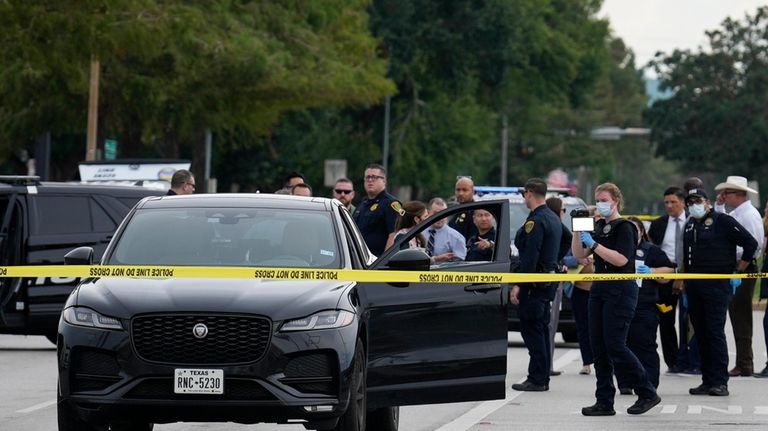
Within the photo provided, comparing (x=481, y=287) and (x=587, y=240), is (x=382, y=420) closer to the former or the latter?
(x=481, y=287)

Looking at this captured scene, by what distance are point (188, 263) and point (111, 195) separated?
8926 mm

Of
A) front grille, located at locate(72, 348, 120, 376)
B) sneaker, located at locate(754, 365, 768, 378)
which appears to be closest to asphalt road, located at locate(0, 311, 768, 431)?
sneaker, located at locate(754, 365, 768, 378)

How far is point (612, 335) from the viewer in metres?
13.4

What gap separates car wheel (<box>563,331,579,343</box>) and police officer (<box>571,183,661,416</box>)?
318 inches

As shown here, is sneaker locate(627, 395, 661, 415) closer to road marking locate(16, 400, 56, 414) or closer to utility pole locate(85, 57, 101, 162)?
road marking locate(16, 400, 56, 414)

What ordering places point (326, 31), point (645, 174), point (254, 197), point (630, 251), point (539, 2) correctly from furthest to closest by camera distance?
point (645, 174), point (539, 2), point (326, 31), point (630, 251), point (254, 197)

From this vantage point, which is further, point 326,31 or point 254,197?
point 326,31

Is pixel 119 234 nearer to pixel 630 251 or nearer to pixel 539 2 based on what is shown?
pixel 630 251

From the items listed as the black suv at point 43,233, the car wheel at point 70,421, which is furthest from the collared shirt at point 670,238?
the car wheel at point 70,421

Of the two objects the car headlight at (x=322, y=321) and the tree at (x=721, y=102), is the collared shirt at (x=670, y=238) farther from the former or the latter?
the tree at (x=721, y=102)

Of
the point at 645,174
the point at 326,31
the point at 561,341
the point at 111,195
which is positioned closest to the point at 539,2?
the point at 326,31

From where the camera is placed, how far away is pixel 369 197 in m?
16.5

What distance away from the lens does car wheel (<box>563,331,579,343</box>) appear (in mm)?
21906

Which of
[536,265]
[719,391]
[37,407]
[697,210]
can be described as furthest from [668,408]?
[37,407]
